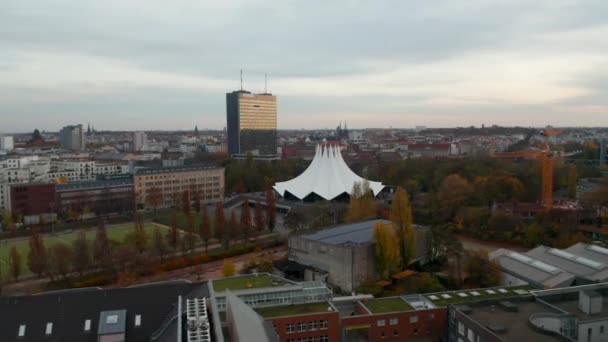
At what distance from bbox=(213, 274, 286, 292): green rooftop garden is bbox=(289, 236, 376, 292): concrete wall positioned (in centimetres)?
339

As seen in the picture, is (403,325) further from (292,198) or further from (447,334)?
(292,198)

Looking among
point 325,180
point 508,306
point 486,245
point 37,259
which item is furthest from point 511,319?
point 325,180

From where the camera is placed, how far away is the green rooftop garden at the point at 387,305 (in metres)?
9.91

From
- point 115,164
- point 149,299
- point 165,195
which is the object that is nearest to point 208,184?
point 165,195

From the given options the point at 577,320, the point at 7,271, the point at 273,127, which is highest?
the point at 273,127

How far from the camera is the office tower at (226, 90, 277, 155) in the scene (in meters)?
54.0

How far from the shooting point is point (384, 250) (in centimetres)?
1391

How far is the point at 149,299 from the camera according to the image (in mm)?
9188

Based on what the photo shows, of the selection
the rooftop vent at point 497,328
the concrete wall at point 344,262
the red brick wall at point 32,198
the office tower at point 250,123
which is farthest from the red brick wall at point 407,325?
the office tower at point 250,123

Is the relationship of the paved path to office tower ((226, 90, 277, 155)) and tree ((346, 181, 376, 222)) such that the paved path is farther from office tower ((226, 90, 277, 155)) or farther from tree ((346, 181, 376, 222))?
office tower ((226, 90, 277, 155))

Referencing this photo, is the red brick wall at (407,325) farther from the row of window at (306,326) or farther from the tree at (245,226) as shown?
the tree at (245,226)

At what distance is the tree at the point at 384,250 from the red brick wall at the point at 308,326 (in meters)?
4.81

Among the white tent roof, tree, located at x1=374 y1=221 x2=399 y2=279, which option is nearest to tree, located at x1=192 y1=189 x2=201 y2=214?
the white tent roof

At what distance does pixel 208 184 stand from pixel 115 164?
10948mm
